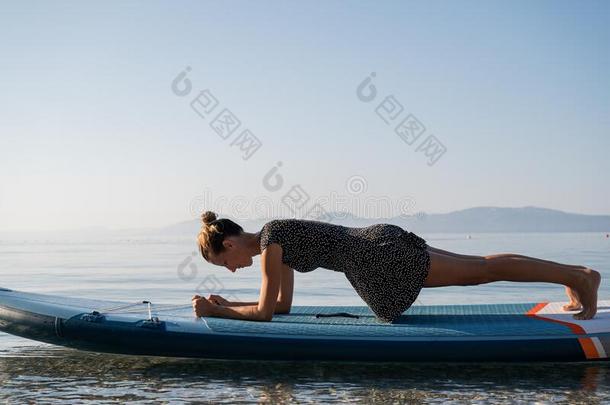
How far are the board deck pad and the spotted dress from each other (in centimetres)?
23

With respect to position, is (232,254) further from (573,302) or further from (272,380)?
(573,302)

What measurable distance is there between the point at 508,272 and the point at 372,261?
0.79 metres

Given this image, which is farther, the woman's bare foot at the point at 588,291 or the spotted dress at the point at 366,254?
the spotted dress at the point at 366,254

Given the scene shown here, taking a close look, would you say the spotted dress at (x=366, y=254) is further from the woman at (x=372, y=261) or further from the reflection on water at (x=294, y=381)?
the reflection on water at (x=294, y=381)

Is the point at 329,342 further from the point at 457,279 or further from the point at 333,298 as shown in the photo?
the point at 333,298

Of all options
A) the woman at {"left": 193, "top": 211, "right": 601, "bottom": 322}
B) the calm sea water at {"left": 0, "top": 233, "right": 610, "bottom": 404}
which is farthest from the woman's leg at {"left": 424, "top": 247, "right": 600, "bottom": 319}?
the calm sea water at {"left": 0, "top": 233, "right": 610, "bottom": 404}

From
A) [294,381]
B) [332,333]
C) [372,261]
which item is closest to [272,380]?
[294,381]

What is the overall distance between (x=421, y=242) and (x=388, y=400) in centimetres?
106

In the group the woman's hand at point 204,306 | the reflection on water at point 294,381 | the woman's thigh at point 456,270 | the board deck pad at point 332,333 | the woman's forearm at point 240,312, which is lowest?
the reflection on water at point 294,381

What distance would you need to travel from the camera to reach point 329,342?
4.79m

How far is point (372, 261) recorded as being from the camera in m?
4.84

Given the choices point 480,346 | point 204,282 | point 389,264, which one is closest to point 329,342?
point 389,264

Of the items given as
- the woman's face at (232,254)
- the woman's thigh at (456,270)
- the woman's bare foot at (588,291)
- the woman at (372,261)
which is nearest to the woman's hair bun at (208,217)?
the woman at (372,261)

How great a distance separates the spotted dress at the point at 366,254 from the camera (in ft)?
15.7
